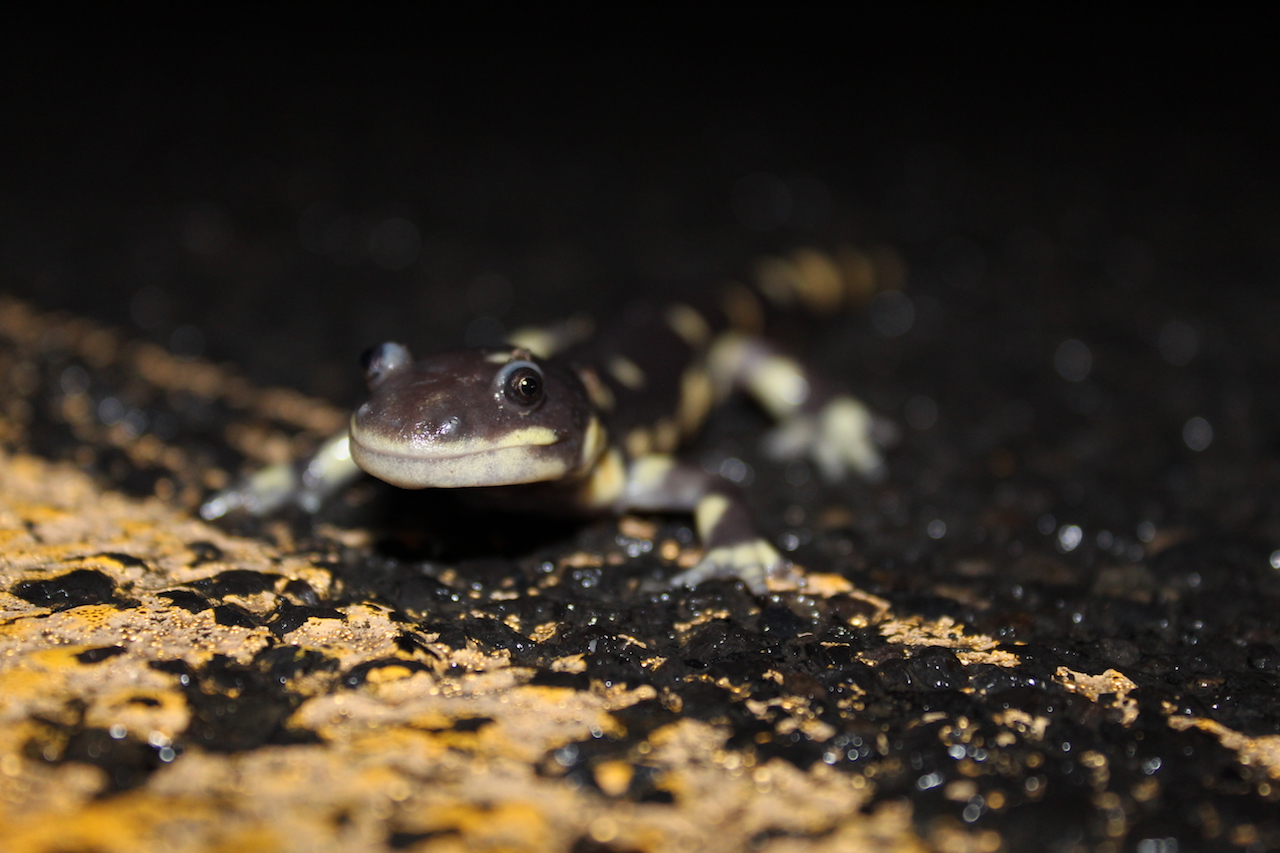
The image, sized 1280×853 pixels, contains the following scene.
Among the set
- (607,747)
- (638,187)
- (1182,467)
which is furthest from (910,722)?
(638,187)

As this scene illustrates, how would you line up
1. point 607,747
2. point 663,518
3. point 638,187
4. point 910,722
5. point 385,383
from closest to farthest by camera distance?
point 607,747 < point 910,722 < point 385,383 < point 663,518 < point 638,187

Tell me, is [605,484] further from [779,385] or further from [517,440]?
[779,385]

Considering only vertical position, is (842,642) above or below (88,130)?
below

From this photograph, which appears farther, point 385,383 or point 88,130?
point 88,130

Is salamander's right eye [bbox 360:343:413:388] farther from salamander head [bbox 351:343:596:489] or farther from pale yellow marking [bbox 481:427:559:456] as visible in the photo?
pale yellow marking [bbox 481:427:559:456]

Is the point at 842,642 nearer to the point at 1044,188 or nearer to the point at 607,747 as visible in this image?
the point at 607,747

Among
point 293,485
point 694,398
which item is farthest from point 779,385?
point 293,485
